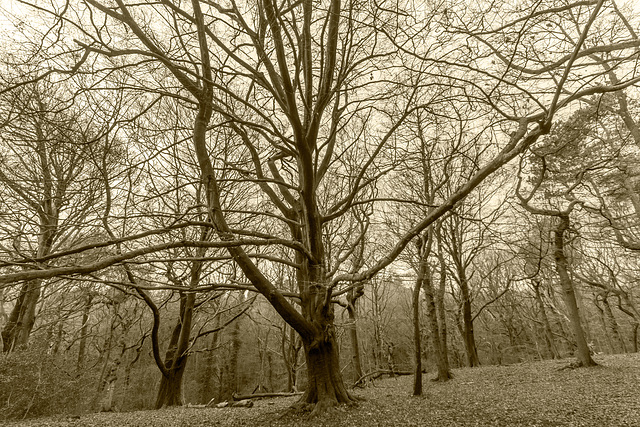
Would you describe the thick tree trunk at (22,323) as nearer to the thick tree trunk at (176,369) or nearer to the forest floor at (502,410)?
the thick tree trunk at (176,369)

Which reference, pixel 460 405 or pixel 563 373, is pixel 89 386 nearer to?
pixel 460 405

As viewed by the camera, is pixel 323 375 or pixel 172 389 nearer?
pixel 323 375

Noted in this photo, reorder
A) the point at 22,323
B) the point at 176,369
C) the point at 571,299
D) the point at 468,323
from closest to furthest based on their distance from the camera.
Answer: the point at 571,299 → the point at 22,323 → the point at 176,369 → the point at 468,323

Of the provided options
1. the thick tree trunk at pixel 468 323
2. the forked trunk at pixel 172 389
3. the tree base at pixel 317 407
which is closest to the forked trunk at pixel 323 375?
the tree base at pixel 317 407

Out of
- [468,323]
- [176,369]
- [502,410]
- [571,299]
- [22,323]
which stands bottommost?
[502,410]

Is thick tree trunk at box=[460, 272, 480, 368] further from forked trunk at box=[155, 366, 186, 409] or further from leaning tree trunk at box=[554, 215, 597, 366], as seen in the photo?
forked trunk at box=[155, 366, 186, 409]

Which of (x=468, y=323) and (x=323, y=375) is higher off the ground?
(x=468, y=323)

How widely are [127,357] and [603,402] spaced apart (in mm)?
26405

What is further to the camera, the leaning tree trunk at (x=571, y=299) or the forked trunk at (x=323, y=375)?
the leaning tree trunk at (x=571, y=299)

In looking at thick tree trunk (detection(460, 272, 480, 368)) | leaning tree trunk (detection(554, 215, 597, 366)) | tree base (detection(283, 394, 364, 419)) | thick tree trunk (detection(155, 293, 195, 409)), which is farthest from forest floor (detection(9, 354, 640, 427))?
thick tree trunk (detection(460, 272, 480, 368))

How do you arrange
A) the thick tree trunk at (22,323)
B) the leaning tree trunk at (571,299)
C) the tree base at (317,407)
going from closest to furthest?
1. the tree base at (317,407)
2. the leaning tree trunk at (571,299)
3. the thick tree trunk at (22,323)

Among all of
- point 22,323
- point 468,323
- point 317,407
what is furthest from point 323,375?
point 468,323

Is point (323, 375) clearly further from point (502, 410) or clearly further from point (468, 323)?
point (468, 323)

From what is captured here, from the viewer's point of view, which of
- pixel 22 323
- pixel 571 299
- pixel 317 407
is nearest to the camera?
pixel 317 407
